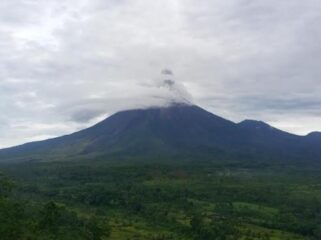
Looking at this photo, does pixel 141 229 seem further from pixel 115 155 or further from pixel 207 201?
pixel 115 155

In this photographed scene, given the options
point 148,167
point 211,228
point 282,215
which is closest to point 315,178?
point 148,167

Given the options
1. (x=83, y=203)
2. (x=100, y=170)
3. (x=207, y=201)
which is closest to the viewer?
(x=83, y=203)

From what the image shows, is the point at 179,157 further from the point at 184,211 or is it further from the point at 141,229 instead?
the point at 141,229

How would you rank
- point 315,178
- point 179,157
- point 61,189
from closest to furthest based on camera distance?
point 61,189, point 315,178, point 179,157

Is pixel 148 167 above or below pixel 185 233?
above

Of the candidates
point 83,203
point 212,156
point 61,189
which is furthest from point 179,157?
point 83,203

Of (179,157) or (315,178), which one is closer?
(315,178)
